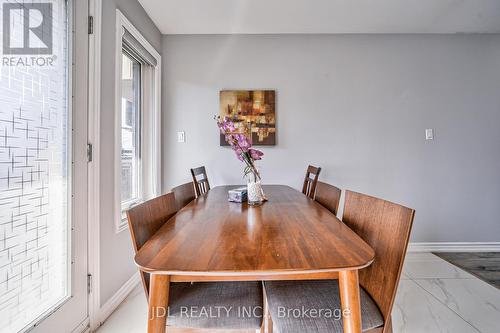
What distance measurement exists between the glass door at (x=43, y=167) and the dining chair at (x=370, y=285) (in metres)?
1.11

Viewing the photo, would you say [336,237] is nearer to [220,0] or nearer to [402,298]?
[402,298]

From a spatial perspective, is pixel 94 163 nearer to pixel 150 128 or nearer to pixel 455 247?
pixel 150 128

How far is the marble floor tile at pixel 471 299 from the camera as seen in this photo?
1.52 meters

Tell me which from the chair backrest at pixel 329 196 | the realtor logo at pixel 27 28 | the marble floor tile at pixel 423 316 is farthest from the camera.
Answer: the marble floor tile at pixel 423 316

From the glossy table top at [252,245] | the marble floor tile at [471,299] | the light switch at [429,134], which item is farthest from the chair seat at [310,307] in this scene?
the light switch at [429,134]

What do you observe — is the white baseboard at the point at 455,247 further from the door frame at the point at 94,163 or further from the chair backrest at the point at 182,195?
the door frame at the point at 94,163

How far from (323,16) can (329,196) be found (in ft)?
6.14

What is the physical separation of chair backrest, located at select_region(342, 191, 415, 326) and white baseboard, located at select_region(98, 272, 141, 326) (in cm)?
157

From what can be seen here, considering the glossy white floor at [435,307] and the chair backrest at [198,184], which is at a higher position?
the chair backrest at [198,184]

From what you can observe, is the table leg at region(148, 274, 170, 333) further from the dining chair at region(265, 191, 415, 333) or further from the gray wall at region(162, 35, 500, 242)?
the gray wall at region(162, 35, 500, 242)

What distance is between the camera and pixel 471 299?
174 cm

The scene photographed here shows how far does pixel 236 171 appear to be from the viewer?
266cm

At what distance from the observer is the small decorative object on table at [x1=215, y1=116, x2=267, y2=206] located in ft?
4.49

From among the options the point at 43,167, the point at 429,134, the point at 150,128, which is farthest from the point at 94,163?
the point at 429,134
